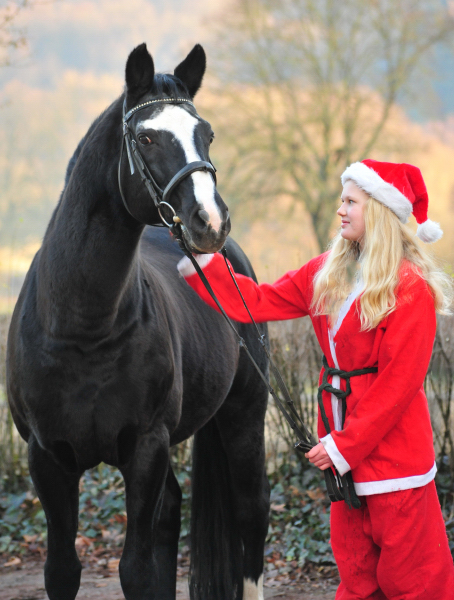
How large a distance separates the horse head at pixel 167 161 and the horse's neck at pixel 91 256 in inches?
4.7

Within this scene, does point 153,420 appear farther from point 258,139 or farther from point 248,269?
point 258,139

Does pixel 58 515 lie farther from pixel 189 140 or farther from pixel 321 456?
pixel 189 140

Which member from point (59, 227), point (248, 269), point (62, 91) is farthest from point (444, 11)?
point (59, 227)

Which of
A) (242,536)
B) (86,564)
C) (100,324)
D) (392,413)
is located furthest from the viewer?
(86,564)

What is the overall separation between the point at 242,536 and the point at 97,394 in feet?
5.67

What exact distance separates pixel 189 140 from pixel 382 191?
2.28 ft

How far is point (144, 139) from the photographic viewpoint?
224cm

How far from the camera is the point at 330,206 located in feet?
58.9

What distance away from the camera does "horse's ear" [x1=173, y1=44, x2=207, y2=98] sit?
2.52m

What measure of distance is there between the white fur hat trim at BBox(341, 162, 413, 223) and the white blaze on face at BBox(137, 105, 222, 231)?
0.54 meters

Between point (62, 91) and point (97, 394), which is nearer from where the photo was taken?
point (97, 394)

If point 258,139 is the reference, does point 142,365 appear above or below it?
below

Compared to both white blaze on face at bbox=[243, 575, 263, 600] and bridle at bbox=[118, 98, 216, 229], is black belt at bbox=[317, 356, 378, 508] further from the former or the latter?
white blaze on face at bbox=[243, 575, 263, 600]

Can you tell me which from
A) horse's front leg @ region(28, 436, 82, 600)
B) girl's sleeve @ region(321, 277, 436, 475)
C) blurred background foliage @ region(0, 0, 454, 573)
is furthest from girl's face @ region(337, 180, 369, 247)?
blurred background foliage @ region(0, 0, 454, 573)
